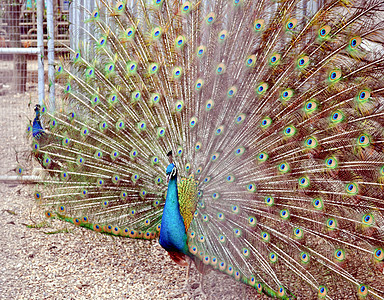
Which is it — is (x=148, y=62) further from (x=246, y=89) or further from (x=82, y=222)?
(x=82, y=222)

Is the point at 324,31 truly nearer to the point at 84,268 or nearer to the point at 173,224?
the point at 173,224

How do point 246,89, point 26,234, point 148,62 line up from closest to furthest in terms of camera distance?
point 246,89, point 148,62, point 26,234

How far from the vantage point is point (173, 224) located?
3123 millimetres

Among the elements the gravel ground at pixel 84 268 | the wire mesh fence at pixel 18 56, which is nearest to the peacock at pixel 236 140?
Answer: the gravel ground at pixel 84 268

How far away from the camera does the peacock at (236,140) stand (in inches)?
112

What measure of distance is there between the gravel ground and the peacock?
15.7 inches

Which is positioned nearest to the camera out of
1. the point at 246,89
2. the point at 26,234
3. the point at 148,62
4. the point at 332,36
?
the point at 332,36

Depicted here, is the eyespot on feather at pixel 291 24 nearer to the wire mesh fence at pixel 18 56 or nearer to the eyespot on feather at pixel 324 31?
the eyespot on feather at pixel 324 31

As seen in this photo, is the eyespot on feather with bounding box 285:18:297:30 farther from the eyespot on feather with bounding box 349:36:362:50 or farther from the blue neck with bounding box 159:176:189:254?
the blue neck with bounding box 159:176:189:254

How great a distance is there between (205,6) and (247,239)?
1.84 m

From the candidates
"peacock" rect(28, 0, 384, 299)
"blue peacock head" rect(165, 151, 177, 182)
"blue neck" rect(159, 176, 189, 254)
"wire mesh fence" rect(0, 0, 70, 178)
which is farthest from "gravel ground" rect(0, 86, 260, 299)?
"wire mesh fence" rect(0, 0, 70, 178)

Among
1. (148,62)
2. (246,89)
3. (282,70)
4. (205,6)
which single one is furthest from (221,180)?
(205,6)

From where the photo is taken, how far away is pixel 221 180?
10.8 feet

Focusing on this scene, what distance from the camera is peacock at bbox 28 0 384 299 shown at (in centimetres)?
286
